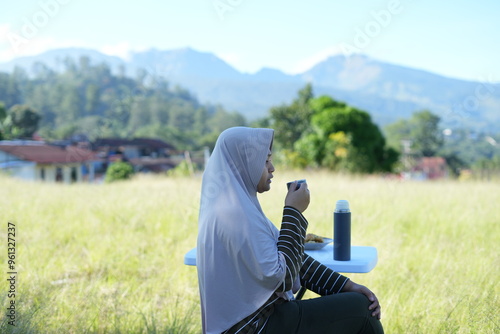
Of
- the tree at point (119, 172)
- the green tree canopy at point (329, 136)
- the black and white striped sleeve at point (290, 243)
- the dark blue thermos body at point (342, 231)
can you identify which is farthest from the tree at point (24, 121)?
the black and white striped sleeve at point (290, 243)

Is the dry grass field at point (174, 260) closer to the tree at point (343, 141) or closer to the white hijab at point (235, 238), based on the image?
the white hijab at point (235, 238)

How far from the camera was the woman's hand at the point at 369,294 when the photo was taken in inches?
70.5

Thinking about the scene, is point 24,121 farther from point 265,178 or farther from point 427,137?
point 265,178

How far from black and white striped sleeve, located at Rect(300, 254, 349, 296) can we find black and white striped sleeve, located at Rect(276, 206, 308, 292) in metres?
0.27

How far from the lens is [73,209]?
22.2 ft

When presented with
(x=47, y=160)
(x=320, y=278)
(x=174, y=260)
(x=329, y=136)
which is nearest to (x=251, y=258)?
(x=320, y=278)

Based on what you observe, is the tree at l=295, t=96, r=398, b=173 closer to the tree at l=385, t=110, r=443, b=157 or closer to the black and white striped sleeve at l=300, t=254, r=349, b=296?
the black and white striped sleeve at l=300, t=254, r=349, b=296

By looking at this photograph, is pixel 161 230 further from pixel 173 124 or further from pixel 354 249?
pixel 173 124

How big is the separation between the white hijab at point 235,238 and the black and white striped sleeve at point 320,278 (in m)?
0.36

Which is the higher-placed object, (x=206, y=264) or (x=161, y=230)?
(x=206, y=264)

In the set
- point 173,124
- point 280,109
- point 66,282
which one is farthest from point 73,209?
point 173,124

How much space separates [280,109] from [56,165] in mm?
22875

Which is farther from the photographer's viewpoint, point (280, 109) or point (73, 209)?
point (280, 109)

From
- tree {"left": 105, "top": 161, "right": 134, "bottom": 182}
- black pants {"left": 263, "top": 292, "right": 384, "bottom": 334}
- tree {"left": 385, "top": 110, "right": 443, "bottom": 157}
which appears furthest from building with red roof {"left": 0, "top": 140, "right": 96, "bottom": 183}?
black pants {"left": 263, "top": 292, "right": 384, "bottom": 334}
